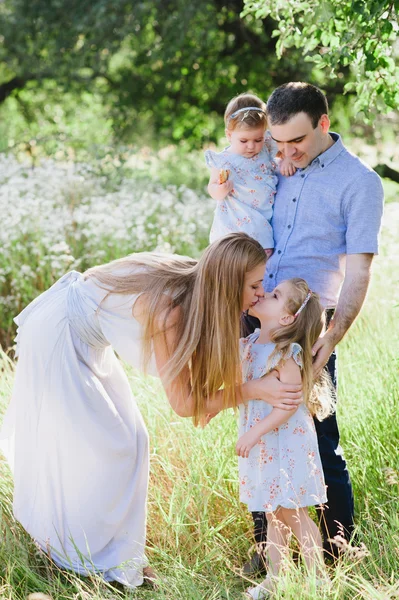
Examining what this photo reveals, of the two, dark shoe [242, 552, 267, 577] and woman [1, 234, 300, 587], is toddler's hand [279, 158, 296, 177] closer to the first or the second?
woman [1, 234, 300, 587]

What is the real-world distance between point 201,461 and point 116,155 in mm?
6809

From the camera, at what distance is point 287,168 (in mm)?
3455

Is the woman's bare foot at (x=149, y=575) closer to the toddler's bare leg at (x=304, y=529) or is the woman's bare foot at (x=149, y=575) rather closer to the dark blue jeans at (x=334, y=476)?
the dark blue jeans at (x=334, y=476)

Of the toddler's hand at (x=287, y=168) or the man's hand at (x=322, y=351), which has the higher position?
the toddler's hand at (x=287, y=168)

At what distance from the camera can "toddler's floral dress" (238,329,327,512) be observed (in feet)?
10.3

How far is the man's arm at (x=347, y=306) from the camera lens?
3193mm

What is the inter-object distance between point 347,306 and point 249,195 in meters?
0.71

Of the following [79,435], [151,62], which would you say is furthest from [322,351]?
[151,62]

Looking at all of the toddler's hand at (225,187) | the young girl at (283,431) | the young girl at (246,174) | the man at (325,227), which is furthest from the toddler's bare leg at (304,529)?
the toddler's hand at (225,187)

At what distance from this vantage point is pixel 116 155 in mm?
10062

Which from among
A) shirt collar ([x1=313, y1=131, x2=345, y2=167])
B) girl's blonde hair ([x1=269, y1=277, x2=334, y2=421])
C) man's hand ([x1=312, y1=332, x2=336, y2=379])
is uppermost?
shirt collar ([x1=313, y1=131, x2=345, y2=167])

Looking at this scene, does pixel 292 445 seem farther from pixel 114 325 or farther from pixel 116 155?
pixel 116 155

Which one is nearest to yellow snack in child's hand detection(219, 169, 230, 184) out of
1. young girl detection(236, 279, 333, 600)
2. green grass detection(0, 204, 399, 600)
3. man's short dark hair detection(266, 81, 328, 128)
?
man's short dark hair detection(266, 81, 328, 128)

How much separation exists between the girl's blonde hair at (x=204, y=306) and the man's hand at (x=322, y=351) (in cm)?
34
